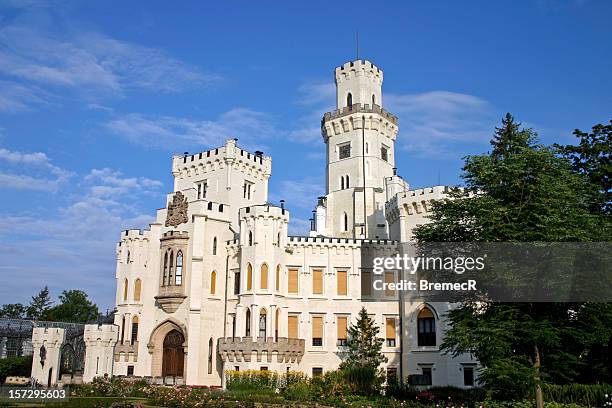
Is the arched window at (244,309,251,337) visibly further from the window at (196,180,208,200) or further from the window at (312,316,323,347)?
the window at (196,180,208,200)

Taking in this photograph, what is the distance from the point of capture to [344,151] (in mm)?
57969

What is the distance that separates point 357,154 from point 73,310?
64437 mm

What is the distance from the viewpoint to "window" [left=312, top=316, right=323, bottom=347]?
45.8m

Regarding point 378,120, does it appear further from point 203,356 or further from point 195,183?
point 203,356

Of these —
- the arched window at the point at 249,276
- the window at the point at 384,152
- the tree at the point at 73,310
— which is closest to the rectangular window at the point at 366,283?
the arched window at the point at 249,276

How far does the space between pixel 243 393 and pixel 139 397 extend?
6102mm

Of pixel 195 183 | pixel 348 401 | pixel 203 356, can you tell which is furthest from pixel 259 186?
pixel 348 401

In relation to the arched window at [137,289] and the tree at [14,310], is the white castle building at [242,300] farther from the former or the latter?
the tree at [14,310]

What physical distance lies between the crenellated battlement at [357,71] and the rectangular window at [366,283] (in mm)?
21304

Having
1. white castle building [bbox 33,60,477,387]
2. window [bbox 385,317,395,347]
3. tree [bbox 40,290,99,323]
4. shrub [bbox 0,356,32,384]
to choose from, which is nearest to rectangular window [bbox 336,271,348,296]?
white castle building [bbox 33,60,477,387]

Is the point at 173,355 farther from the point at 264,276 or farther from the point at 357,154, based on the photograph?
the point at 357,154

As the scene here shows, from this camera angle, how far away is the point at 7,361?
5372 cm

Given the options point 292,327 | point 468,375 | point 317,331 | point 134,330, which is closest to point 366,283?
point 317,331

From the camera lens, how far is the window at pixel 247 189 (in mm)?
51438
